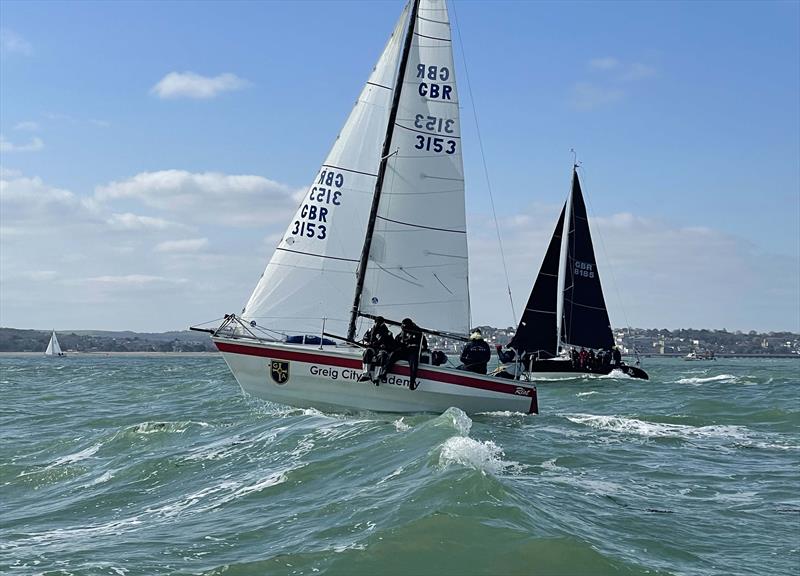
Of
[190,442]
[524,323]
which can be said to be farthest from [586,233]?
[190,442]

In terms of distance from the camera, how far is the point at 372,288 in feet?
69.3

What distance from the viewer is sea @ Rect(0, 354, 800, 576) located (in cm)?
878

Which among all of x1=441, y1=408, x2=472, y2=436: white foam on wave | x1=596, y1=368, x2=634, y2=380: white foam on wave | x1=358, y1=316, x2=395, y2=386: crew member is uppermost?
x1=358, y1=316, x2=395, y2=386: crew member

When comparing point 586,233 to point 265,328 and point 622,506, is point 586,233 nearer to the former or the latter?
point 265,328

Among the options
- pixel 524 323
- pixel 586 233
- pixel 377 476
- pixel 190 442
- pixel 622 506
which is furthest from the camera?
pixel 586 233

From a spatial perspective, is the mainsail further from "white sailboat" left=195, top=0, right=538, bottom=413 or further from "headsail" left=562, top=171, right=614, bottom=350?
"headsail" left=562, top=171, right=614, bottom=350

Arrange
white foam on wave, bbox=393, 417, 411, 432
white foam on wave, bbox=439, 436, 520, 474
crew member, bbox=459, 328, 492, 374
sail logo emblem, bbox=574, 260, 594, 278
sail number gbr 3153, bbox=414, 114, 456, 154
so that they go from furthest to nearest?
sail logo emblem, bbox=574, 260, 594, 278 < sail number gbr 3153, bbox=414, 114, 456, 154 < crew member, bbox=459, 328, 492, 374 < white foam on wave, bbox=393, 417, 411, 432 < white foam on wave, bbox=439, 436, 520, 474

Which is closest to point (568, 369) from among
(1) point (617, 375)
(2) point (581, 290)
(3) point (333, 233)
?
(1) point (617, 375)

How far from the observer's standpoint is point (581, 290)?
5038cm

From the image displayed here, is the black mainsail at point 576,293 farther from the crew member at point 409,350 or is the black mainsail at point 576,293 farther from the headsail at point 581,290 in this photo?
the crew member at point 409,350

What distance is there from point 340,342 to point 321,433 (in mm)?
4512

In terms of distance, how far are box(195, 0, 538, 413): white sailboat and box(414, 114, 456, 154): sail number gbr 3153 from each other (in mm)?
24

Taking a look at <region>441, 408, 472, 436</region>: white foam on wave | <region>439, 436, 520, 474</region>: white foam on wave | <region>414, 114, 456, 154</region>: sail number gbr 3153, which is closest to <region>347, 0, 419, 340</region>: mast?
<region>414, 114, 456, 154</region>: sail number gbr 3153

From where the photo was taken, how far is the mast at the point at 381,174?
68.9 feet
